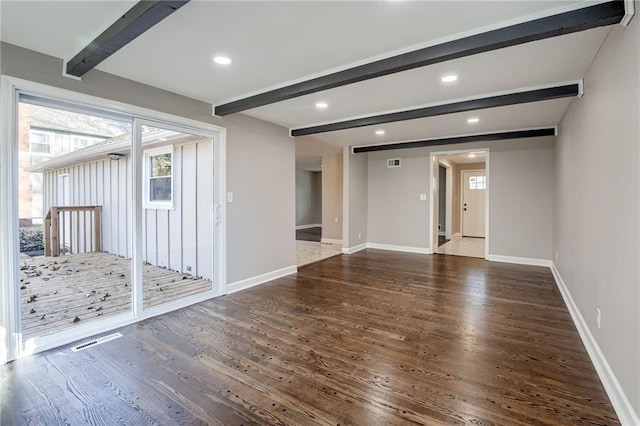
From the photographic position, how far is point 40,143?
8.80 ft

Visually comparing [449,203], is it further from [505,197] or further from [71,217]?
[71,217]

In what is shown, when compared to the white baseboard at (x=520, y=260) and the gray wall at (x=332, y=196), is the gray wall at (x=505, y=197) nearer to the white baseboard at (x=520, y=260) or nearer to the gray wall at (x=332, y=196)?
the white baseboard at (x=520, y=260)

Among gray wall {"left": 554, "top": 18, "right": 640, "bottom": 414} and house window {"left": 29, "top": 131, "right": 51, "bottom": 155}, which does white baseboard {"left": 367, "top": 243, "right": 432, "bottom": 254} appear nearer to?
gray wall {"left": 554, "top": 18, "right": 640, "bottom": 414}

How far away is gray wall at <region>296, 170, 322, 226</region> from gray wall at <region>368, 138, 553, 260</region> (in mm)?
5671

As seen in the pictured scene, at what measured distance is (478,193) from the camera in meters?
9.49

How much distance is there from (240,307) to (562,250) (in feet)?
14.3

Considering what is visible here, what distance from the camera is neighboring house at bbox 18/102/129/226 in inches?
100.0

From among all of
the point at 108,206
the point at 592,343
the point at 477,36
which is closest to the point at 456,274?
the point at 592,343

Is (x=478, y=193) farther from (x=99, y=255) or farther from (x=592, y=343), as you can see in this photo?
(x=99, y=255)

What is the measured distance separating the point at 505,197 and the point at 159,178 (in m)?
6.16

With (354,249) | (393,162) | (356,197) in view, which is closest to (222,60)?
(356,197)

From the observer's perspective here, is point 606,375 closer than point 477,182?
Yes

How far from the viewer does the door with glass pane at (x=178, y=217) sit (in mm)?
3762

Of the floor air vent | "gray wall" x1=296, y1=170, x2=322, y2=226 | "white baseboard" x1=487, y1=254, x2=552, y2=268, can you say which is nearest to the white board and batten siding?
the floor air vent
